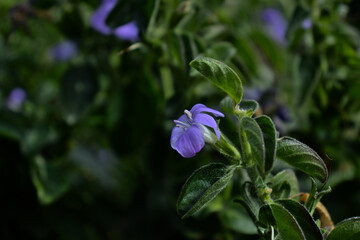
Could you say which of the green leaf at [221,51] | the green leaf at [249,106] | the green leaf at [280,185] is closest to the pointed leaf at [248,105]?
the green leaf at [249,106]

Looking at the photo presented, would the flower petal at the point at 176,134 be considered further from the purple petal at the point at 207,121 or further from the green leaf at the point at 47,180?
the green leaf at the point at 47,180

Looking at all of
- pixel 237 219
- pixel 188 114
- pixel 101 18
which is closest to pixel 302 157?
pixel 188 114

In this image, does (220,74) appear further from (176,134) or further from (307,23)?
(307,23)

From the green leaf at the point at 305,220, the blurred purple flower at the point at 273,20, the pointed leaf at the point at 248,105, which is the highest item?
the pointed leaf at the point at 248,105

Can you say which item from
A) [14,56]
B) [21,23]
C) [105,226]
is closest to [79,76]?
[21,23]

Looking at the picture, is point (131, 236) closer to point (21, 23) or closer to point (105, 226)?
point (105, 226)

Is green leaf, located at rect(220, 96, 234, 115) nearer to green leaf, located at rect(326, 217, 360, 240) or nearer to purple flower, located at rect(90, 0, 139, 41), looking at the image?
green leaf, located at rect(326, 217, 360, 240)

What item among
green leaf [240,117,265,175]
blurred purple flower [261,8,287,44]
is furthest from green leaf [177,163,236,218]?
blurred purple flower [261,8,287,44]
